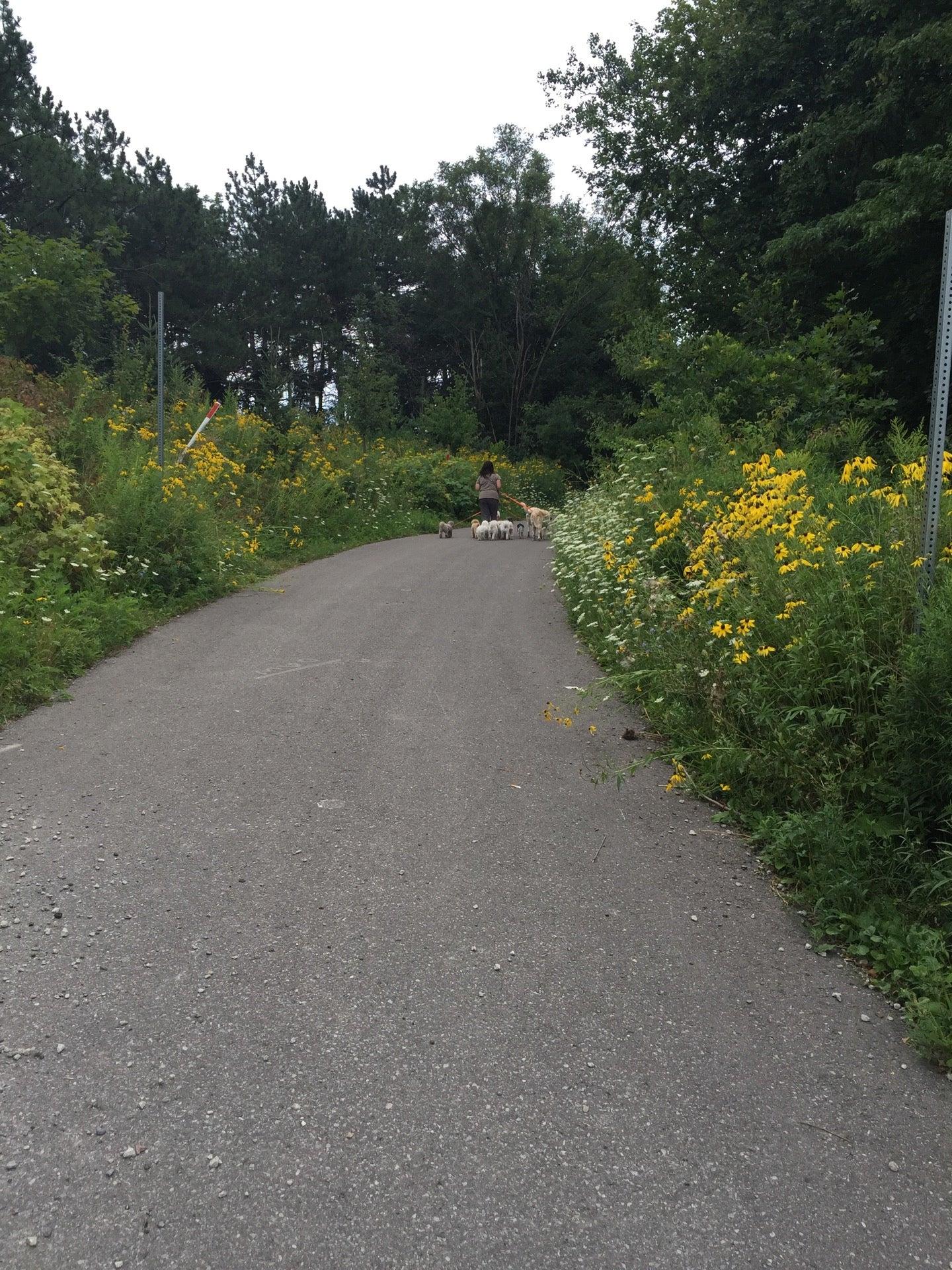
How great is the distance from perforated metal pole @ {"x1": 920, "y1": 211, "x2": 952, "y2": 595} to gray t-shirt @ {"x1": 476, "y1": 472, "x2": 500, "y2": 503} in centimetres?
1697

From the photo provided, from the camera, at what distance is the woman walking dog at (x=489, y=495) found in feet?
68.1

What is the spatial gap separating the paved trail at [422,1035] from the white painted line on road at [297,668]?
166cm

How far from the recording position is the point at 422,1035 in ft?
9.04

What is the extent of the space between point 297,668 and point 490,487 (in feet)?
46.8

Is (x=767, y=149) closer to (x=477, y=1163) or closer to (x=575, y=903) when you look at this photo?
(x=575, y=903)

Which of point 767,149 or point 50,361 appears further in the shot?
point 50,361

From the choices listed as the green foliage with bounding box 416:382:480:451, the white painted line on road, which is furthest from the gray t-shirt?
the white painted line on road

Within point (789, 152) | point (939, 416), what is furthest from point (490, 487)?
point (939, 416)

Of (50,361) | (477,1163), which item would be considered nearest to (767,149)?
(50,361)

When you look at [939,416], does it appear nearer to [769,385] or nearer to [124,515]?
[769,385]

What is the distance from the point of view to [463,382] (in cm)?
3469

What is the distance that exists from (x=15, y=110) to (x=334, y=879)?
33778 millimetres

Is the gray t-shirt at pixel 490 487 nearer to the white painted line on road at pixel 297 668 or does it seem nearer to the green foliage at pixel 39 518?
the green foliage at pixel 39 518

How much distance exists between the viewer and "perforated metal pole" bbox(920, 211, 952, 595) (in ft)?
12.2
